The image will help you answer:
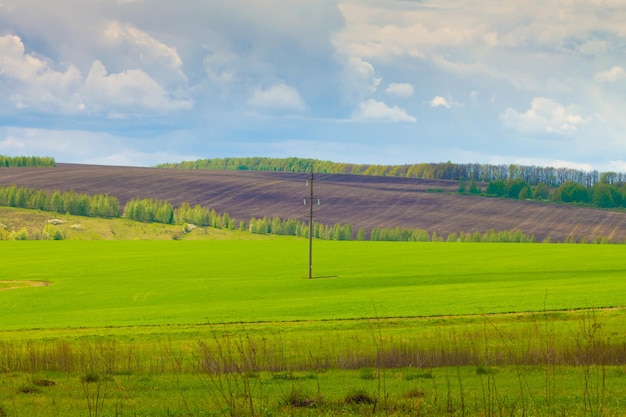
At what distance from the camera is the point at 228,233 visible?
555 feet

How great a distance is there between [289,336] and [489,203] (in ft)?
532

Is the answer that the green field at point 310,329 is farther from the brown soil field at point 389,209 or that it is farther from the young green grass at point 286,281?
the brown soil field at point 389,209

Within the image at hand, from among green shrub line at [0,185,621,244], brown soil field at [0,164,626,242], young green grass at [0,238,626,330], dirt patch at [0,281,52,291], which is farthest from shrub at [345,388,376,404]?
green shrub line at [0,185,621,244]

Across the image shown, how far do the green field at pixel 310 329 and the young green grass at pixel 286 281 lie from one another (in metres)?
0.28

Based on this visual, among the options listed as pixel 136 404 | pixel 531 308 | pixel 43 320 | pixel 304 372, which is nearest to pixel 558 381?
pixel 304 372

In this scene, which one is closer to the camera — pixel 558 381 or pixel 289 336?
pixel 558 381

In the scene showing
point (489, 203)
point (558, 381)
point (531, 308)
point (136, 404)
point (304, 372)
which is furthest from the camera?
point (489, 203)

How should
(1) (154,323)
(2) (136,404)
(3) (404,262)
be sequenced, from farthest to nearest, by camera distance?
(3) (404,262), (1) (154,323), (2) (136,404)

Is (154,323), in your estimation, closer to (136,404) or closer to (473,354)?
(473,354)

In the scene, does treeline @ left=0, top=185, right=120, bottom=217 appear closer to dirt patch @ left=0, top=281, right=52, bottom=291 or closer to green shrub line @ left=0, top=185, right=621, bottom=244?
green shrub line @ left=0, top=185, right=621, bottom=244

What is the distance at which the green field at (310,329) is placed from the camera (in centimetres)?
1639

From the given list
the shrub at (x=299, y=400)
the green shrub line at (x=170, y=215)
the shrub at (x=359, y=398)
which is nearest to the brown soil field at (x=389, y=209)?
the green shrub line at (x=170, y=215)

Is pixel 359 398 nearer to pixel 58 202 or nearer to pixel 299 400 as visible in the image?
pixel 299 400

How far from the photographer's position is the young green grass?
163ft
